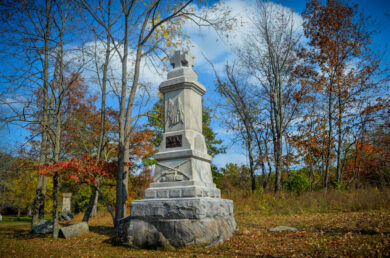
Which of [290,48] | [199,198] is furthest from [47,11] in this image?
[290,48]

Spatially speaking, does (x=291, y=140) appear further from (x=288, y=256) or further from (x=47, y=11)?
(x=47, y=11)

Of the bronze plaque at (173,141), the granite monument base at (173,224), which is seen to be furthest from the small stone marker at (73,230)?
the bronze plaque at (173,141)

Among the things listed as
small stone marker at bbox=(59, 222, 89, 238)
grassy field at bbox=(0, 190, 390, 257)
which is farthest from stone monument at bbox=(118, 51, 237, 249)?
small stone marker at bbox=(59, 222, 89, 238)

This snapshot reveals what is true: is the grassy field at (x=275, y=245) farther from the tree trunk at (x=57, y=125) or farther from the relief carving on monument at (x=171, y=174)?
the relief carving on monument at (x=171, y=174)

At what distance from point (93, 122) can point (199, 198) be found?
11973 millimetres

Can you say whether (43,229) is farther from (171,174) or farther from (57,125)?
(171,174)

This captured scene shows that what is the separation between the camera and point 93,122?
1562 cm

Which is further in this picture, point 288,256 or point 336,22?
point 336,22

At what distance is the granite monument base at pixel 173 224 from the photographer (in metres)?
5.38

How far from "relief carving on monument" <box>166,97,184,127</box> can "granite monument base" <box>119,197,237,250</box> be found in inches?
82.1

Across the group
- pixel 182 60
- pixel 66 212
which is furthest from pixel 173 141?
pixel 66 212

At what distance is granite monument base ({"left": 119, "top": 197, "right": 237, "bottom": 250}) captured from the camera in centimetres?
538

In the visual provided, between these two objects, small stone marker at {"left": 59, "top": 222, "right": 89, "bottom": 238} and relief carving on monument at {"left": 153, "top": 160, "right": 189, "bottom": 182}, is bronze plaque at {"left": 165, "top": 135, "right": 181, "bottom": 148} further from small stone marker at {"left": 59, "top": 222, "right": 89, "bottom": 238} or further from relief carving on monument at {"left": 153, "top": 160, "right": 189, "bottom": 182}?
small stone marker at {"left": 59, "top": 222, "right": 89, "bottom": 238}

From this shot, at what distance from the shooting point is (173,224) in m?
5.48
